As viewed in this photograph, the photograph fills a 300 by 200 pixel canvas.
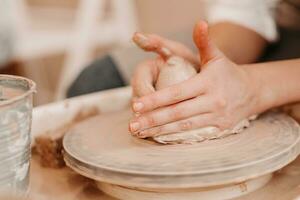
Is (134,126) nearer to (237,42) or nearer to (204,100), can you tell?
(204,100)

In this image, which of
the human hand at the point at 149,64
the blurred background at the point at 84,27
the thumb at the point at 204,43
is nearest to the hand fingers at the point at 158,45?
the human hand at the point at 149,64

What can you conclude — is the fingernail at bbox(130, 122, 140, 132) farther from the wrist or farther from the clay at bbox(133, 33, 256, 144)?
the wrist

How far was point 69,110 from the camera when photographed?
1.16 metres

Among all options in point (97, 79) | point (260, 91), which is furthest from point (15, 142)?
point (97, 79)

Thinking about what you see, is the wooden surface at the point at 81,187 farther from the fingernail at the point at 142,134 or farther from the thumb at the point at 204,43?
the thumb at the point at 204,43

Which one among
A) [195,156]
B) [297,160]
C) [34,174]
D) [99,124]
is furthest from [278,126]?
[34,174]

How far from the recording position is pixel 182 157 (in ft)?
2.71

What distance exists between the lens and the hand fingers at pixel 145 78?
0.97 meters

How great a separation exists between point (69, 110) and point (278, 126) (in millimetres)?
460

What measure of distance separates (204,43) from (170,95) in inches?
4.3

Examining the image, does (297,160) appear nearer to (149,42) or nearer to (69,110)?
(149,42)

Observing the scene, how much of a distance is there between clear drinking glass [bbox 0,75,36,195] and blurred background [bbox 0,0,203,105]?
1.59m

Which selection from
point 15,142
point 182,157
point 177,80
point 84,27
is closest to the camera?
point 15,142

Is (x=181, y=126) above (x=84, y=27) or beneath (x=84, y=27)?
above
